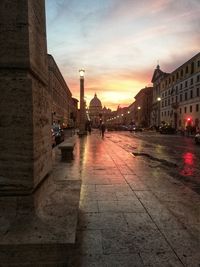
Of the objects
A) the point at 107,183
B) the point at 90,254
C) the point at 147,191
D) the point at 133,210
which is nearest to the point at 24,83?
the point at 90,254

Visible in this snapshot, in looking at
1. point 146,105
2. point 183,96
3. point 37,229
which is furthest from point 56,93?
point 37,229

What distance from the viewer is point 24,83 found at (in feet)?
11.3

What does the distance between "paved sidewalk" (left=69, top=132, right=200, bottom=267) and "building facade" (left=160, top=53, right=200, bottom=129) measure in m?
60.8

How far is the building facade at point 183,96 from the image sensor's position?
67625 mm

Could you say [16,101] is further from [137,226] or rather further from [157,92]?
[157,92]

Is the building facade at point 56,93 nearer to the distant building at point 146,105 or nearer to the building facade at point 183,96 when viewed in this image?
the building facade at point 183,96

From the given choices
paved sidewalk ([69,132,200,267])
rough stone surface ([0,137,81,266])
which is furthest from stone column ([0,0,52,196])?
paved sidewalk ([69,132,200,267])

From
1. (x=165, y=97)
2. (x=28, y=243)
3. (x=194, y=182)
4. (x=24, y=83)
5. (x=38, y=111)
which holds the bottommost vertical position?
(x=194, y=182)

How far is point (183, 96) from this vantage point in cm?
7812

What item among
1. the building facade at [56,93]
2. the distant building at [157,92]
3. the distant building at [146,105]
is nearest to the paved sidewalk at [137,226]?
the building facade at [56,93]

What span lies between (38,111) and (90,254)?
172 cm

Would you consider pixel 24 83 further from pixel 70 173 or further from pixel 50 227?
pixel 70 173

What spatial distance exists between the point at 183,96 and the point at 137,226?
76317mm

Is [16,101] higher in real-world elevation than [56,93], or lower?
lower
